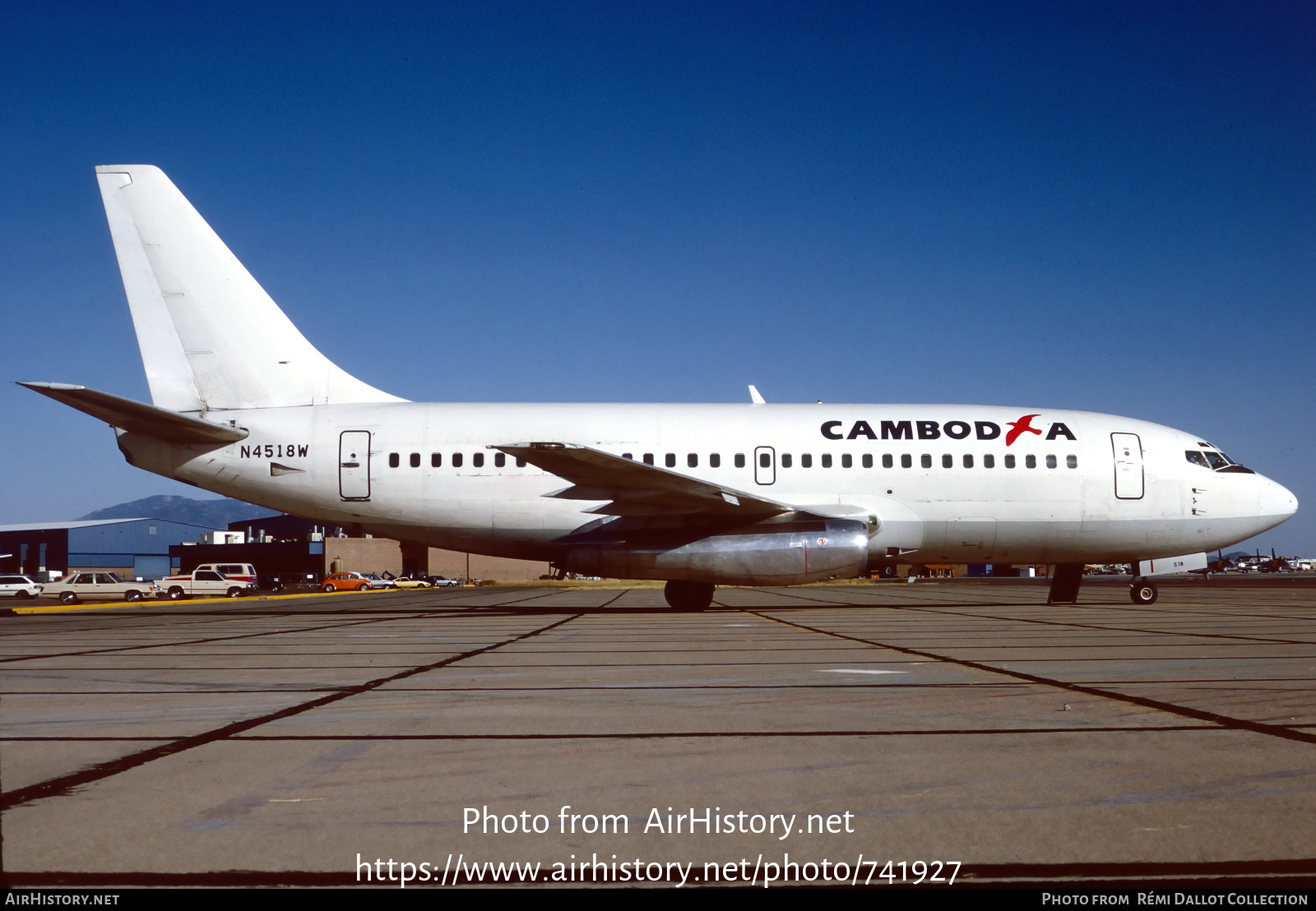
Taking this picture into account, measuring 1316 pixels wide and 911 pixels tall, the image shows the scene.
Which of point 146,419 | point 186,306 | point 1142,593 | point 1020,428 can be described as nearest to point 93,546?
point 186,306

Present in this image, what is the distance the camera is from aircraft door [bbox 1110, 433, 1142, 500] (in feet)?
59.8

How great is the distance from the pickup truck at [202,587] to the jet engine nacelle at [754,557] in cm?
2836

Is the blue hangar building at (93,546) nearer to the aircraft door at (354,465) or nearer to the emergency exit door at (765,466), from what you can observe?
the aircraft door at (354,465)

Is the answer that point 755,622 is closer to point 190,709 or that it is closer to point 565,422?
point 565,422

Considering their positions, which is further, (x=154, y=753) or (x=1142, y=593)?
(x=1142, y=593)

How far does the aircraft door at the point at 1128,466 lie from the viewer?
1823 cm

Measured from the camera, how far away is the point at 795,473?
57.4 ft

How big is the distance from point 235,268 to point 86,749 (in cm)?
1553

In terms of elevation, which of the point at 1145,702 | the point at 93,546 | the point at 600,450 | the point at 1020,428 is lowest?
the point at 93,546

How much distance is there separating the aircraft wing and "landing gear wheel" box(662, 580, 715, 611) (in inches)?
61.7

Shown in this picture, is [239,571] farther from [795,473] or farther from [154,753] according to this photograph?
[154,753]

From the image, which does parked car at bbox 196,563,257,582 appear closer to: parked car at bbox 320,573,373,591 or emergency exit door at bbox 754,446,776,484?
parked car at bbox 320,573,373,591

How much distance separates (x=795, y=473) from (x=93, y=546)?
81.3 metres

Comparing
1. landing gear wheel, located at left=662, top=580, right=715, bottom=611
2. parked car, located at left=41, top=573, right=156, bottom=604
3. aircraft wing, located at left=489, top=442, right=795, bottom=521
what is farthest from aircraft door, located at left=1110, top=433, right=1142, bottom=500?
parked car, located at left=41, top=573, right=156, bottom=604
